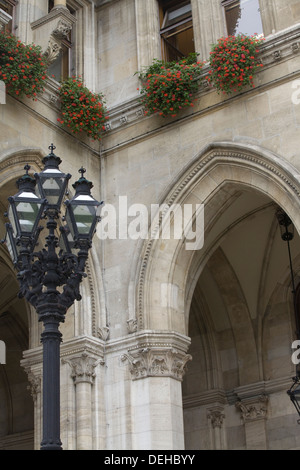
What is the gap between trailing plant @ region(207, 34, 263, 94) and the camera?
1198 cm

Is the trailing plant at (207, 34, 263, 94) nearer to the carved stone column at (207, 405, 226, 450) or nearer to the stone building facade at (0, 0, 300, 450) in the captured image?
the stone building facade at (0, 0, 300, 450)

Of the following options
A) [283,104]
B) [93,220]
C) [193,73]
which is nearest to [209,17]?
[193,73]

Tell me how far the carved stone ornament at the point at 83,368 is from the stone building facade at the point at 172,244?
0.02m

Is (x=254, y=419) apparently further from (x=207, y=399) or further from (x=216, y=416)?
(x=207, y=399)

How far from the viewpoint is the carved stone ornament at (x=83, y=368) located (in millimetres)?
11588

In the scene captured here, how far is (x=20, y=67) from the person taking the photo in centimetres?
1193

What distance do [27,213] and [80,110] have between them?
5665 millimetres

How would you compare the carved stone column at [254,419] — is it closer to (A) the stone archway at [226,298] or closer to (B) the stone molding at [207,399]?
(A) the stone archway at [226,298]

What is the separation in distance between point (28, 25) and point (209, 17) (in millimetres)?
2836

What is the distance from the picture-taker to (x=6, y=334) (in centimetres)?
1717

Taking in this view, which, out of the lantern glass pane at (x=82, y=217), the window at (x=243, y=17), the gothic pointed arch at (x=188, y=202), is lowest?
the lantern glass pane at (x=82, y=217)

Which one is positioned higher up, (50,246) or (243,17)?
(243,17)

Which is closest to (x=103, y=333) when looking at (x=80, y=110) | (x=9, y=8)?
(x=80, y=110)

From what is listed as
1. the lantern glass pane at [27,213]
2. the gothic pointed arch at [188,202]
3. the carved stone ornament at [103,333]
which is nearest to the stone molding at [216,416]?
the gothic pointed arch at [188,202]
